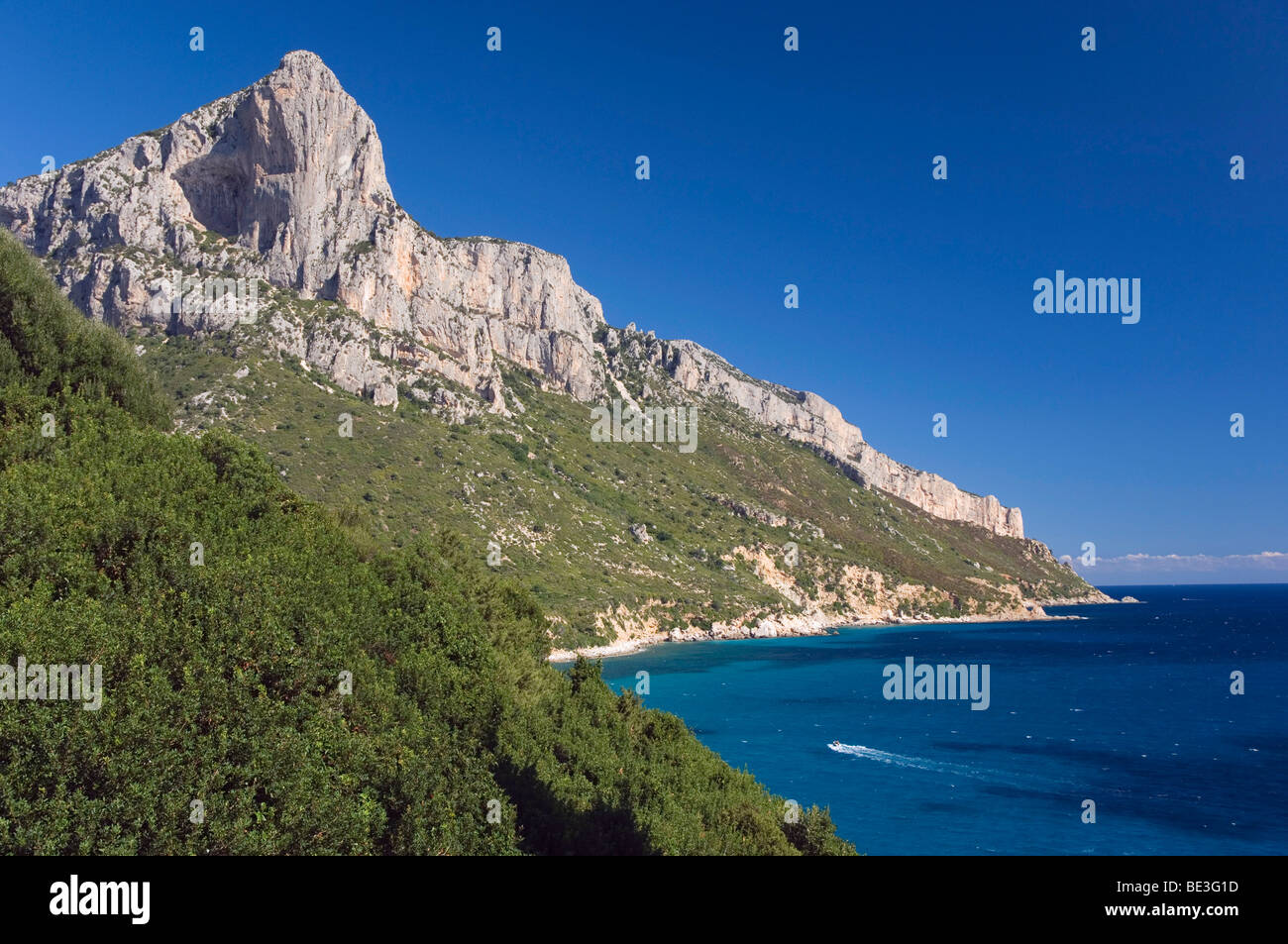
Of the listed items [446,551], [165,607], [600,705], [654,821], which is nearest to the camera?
[165,607]

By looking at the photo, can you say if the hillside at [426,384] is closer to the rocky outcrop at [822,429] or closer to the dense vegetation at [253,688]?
the rocky outcrop at [822,429]

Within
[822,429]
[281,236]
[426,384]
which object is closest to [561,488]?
[426,384]

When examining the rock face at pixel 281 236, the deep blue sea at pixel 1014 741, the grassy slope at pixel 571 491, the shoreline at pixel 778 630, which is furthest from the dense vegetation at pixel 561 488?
the deep blue sea at pixel 1014 741
